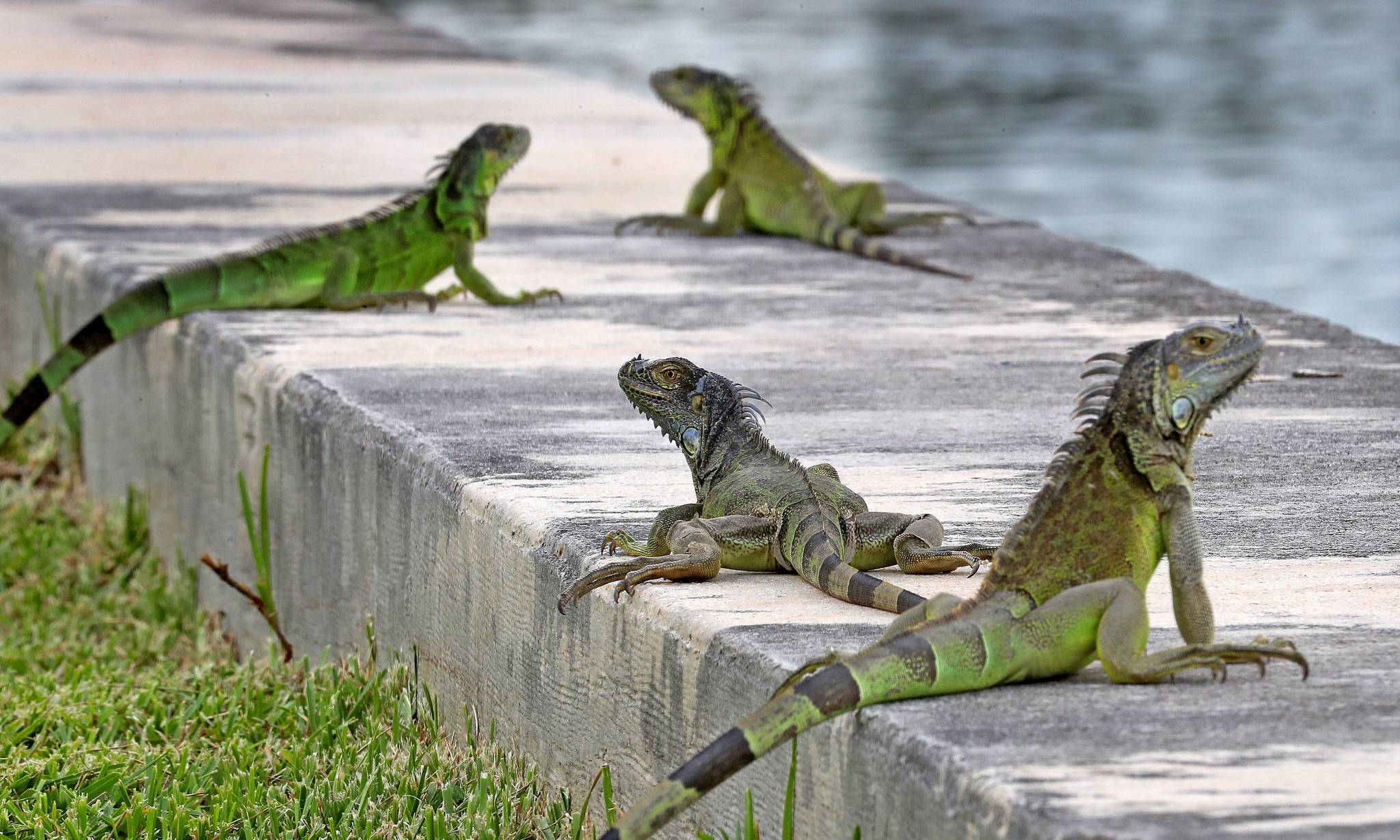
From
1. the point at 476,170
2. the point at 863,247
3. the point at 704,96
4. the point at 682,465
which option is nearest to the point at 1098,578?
the point at 682,465

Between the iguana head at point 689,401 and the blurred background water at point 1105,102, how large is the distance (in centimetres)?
499

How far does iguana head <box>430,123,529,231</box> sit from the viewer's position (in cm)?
651

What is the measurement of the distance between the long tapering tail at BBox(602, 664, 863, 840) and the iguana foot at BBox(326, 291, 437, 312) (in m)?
3.73

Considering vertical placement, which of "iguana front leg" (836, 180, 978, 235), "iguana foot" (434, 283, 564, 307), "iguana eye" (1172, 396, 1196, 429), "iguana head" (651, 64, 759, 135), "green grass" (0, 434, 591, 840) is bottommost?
"green grass" (0, 434, 591, 840)

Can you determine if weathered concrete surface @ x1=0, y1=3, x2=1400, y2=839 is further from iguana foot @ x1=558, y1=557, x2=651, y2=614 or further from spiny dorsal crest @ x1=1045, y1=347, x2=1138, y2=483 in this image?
spiny dorsal crest @ x1=1045, y1=347, x2=1138, y2=483

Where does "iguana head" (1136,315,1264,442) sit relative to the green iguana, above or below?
above

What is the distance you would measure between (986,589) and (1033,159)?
14.5 meters

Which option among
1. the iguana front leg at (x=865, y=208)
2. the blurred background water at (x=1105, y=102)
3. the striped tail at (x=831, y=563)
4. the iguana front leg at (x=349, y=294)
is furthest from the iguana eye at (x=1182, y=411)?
the blurred background water at (x=1105, y=102)

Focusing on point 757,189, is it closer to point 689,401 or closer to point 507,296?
point 507,296

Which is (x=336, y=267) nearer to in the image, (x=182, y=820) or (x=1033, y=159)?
(x=182, y=820)

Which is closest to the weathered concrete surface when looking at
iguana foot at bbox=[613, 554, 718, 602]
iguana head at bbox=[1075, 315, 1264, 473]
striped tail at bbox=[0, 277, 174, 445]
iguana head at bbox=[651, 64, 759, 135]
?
iguana foot at bbox=[613, 554, 718, 602]

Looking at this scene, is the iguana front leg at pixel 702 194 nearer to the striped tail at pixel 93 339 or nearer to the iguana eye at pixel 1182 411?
the striped tail at pixel 93 339

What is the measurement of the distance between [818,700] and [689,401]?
1.19 metres

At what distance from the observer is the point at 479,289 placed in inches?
249
